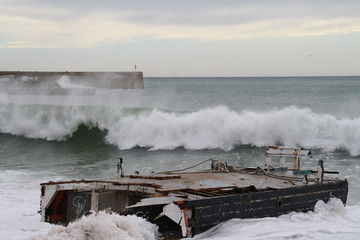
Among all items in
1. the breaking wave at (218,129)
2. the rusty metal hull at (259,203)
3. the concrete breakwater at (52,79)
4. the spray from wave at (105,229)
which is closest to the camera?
the spray from wave at (105,229)

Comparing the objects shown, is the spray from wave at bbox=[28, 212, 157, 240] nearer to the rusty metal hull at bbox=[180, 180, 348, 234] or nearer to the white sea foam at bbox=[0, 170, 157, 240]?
the white sea foam at bbox=[0, 170, 157, 240]

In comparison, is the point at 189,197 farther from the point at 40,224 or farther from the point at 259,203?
the point at 40,224

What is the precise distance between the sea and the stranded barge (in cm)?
22

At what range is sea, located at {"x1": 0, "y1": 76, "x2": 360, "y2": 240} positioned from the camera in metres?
8.91

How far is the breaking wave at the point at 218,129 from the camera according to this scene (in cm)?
2386

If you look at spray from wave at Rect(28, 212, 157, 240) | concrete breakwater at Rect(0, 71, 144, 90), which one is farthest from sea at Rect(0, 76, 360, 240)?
concrete breakwater at Rect(0, 71, 144, 90)

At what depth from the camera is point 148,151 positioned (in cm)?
2320

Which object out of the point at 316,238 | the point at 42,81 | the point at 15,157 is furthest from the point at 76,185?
the point at 42,81

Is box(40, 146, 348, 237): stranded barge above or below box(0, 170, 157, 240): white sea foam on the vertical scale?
above

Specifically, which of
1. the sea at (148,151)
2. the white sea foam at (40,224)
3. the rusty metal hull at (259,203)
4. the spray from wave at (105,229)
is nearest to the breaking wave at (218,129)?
the sea at (148,151)

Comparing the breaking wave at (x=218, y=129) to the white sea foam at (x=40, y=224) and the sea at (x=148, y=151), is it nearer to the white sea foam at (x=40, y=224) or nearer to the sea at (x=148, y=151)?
the sea at (x=148, y=151)

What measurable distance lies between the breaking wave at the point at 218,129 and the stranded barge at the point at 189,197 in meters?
11.7

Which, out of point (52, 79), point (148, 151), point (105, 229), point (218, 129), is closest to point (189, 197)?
point (105, 229)

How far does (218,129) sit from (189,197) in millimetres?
16620
